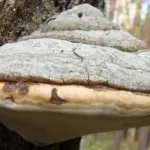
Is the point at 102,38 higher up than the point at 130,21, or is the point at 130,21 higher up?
the point at 102,38

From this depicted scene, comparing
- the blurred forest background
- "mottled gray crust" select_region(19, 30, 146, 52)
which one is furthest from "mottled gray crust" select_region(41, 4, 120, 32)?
the blurred forest background

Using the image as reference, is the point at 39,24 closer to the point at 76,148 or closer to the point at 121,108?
the point at 76,148

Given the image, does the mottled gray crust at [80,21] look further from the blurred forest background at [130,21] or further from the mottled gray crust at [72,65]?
the blurred forest background at [130,21]

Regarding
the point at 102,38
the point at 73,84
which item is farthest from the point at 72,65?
the point at 102,38

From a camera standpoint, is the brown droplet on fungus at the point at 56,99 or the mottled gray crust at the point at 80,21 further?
the mottled gray crust at the point at 80,21

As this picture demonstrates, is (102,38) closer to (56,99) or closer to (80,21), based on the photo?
(80,21)

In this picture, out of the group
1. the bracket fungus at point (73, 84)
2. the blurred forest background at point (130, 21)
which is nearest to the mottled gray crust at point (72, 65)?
the bracket fungus at point (73, 84)

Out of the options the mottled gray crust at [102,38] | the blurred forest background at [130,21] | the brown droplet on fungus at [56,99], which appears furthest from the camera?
the blurred forest background at [130,21]

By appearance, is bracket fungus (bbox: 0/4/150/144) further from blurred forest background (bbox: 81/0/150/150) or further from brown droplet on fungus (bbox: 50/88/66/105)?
blurred forest background (bbox: 81/0/150/150)
